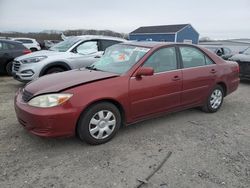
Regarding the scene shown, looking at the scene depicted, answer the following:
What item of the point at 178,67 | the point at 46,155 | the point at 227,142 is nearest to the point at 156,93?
the point at 178,67

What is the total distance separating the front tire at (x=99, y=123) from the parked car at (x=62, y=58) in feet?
12.9

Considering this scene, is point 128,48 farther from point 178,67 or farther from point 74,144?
point 74,144

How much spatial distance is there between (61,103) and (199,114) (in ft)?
10.3

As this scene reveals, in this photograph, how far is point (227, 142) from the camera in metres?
4.09

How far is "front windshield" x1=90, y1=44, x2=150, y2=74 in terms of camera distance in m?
4.32

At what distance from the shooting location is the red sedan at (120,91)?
3.50 meters

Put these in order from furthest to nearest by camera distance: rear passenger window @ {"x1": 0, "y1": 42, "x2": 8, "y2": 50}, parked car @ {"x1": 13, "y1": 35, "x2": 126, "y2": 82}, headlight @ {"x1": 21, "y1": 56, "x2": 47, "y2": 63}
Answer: rear passenger window @ {"x1": 0, "y1": 42, "x2": 8, "y2": 50} → headlight @ {"x1": 21, "y1": 56, "x2": 47, "y2": 63} → parked car @ {"x1": 13, "y1": 35, "x2": 126, "y2": 82}

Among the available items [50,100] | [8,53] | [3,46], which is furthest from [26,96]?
[3,46]

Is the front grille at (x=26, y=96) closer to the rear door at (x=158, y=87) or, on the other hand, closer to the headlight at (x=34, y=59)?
the rear door at (x=158, y=87)

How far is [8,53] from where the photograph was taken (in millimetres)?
9586

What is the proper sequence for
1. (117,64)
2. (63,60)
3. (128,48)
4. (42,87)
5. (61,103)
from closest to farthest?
(61,103)
(42,87)
(117,64)
(128,48)
(63,60)

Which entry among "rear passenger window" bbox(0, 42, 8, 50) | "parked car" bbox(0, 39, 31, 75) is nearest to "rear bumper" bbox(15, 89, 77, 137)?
"parked car" bbox(0, 39, 31, 75)

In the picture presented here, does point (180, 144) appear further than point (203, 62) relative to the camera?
No

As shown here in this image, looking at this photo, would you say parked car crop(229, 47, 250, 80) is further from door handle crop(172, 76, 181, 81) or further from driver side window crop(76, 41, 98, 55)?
door handle crop(172, 76, 181, 81)
